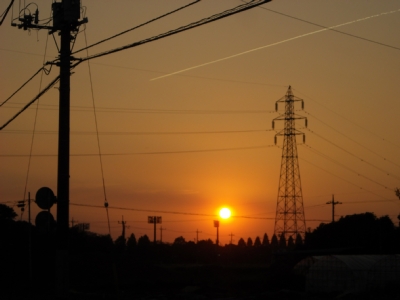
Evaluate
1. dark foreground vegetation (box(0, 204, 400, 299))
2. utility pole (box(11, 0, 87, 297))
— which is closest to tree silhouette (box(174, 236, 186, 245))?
dark foreground vegetation (box(0, 204, 400, 299))

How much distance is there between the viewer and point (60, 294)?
1808cm

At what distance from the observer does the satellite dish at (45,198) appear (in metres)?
18.2

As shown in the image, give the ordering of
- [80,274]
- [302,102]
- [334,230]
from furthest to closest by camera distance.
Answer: [334,230], [302,102], [80,274]

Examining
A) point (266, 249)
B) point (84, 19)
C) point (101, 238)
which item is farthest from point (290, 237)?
point (266, 249)

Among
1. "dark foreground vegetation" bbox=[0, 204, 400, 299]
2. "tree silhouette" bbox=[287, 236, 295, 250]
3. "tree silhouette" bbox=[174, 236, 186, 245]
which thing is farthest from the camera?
"tree silhouette" bbox=[174, 236, 186, 245]

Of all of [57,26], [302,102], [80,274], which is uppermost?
[302,102]

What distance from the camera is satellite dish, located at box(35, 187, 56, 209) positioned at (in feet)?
59.9

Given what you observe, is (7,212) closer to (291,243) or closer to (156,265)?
(156,265)

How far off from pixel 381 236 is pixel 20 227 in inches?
1424

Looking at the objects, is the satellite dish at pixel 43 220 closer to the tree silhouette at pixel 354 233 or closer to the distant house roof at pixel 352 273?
the distant house roof at pixel 352 273

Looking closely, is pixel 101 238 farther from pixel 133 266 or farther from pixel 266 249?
pixel 266 249

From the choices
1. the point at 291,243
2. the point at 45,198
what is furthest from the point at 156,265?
the point at 45,198

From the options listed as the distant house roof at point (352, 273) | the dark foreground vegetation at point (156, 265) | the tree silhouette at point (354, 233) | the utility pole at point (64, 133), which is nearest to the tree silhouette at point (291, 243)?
the dark foreground vegetation at point (156, 265)

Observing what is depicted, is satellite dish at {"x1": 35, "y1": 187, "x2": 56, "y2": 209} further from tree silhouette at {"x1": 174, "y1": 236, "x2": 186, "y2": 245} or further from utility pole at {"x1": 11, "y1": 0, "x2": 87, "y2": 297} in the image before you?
tree silhouette at {"x1": 174, "y1": 236, "x2": 186, "y2": 245}
